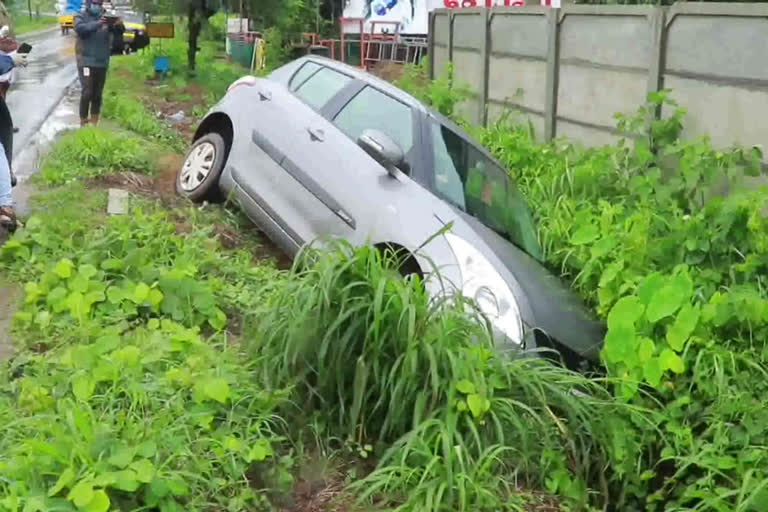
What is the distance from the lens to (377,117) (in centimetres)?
659

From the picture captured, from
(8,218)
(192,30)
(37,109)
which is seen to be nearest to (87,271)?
(8,218)

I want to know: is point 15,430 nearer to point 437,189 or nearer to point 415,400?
point 415,400

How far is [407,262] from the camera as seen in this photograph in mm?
5332

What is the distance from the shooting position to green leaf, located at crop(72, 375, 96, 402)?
3.82 meters

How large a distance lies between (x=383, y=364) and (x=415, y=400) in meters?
0.22

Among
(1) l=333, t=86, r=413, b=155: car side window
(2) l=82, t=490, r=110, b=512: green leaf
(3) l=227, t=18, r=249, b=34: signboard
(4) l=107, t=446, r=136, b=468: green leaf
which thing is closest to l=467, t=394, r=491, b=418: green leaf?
(4) l=107, t=446, r=136, b=468: green leaf

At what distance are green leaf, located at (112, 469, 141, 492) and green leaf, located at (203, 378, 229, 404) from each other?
694 mm

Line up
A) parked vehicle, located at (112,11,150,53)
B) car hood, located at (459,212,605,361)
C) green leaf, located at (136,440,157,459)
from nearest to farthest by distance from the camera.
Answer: green leaf, located at (136,440,157,459), car hood, located at (459,212,605,361), parked vehicle, located at (112,11,150,53)

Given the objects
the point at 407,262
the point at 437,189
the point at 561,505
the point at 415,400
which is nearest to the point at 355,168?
the point at 437,189

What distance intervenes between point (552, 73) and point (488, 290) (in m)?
5.00

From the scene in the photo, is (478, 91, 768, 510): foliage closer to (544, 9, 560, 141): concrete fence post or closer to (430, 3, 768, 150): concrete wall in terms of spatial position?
(430, 3, 768, 150): concrete wall

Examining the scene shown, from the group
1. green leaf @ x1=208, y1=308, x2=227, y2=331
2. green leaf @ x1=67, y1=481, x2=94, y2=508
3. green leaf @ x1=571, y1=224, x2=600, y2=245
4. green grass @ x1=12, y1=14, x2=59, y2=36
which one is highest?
green grass @ x1=12, y1=14, x2=59, y2=36

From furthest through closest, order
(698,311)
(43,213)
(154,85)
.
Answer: (154,85)
(43,213)
(698,311)

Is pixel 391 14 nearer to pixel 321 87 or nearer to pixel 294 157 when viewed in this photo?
pixel 321 87
